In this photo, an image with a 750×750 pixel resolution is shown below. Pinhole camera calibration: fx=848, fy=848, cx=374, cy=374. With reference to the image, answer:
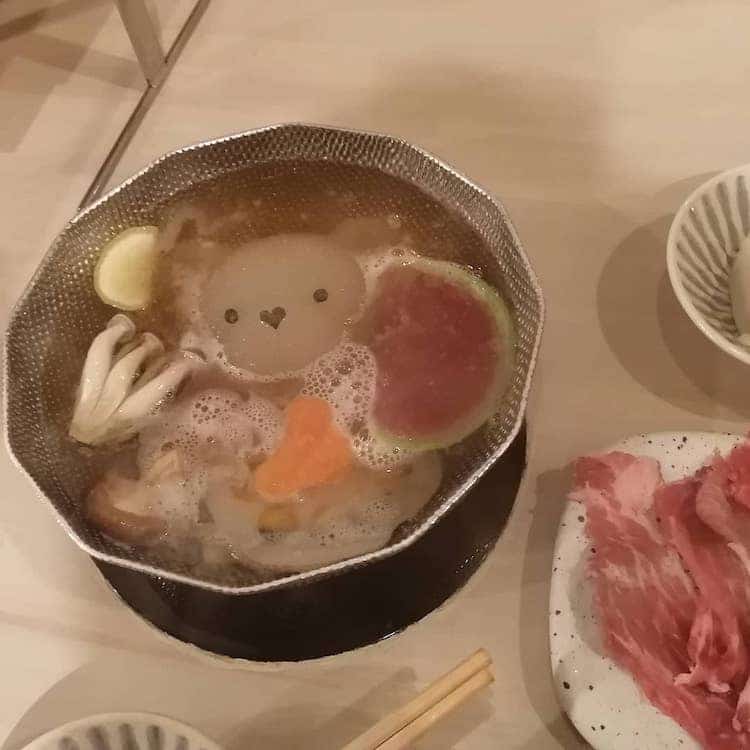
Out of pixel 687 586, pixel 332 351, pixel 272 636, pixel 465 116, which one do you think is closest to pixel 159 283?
pixel 332 351

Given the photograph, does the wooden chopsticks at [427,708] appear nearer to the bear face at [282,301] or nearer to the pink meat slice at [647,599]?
the pink meat slice at [647,599]

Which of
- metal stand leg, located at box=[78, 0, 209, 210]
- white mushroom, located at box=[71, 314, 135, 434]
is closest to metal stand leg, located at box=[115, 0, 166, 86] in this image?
metal stand leg, located at box=[78, 0, 209, 210]

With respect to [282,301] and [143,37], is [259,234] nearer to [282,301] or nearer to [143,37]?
[282,301]

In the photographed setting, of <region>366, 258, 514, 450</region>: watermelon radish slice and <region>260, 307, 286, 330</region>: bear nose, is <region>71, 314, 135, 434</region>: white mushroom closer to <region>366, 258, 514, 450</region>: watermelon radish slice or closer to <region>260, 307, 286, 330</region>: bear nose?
<region>260, 307, 286, 330</region>: bear nose

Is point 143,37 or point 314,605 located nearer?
point 314,605

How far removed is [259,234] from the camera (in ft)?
3.59

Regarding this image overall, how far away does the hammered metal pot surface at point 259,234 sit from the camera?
0.90m

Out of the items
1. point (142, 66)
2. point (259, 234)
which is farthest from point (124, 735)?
point (142, 66)

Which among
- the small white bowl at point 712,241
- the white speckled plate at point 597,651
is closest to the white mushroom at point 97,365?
the white speckled plate at point 597,651

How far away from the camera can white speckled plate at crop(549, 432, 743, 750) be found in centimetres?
88

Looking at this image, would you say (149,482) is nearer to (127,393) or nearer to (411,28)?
(127,393)

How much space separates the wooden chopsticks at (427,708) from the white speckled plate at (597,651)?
10 centimetres

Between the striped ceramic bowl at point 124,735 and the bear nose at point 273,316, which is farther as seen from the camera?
the bear nose at point 273,316

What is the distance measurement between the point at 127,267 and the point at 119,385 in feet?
0.55
